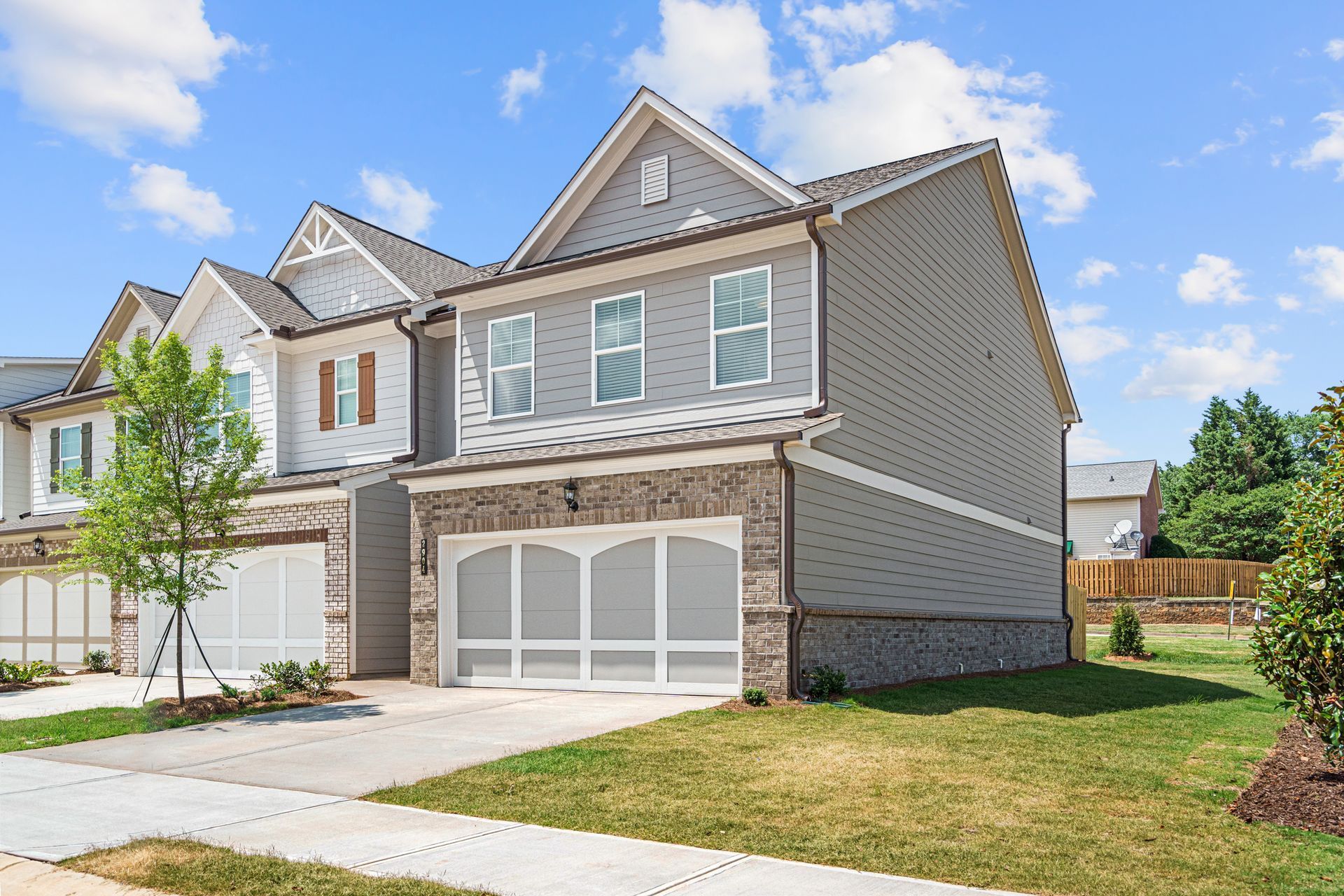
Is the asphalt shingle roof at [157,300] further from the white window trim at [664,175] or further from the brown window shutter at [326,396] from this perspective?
the white window trim at [664,175]

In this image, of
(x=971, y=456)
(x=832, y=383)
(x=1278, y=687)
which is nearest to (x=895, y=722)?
(x=1278, y=687)

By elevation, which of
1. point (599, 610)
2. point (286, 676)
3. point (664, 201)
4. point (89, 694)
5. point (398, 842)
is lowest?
point (89, 694)

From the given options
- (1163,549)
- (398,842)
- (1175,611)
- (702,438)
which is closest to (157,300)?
(702,438)

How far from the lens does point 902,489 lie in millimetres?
17469

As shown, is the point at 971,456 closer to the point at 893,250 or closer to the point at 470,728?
the point at 893,250

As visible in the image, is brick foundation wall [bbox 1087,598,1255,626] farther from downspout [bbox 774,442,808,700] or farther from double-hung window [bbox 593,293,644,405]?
downspout [bbox 774,442,808,700]

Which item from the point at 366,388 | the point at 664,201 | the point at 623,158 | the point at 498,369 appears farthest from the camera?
the point at 366,388

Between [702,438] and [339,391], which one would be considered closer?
[702,438]

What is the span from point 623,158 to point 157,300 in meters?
14.2

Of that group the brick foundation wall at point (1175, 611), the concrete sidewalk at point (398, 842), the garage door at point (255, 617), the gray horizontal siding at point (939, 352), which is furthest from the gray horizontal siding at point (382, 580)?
the brick foundation wall at point (1175, 611)

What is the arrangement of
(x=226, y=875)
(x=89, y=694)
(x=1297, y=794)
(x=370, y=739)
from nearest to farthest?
(x=226, y=875) → (x=1297, y=794) → (x=370, y=739) → (x=89, y=694)

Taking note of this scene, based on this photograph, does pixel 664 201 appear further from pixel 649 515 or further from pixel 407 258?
pixel 407 258

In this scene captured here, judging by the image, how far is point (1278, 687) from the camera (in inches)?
357

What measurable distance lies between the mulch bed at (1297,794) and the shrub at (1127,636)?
15957 mm
